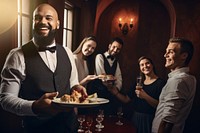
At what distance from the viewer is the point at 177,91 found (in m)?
1.20

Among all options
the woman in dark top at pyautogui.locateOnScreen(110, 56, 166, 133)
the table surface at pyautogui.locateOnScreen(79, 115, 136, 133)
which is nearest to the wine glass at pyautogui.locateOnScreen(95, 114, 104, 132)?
the table surface at pyautogui.locateOnScreen(79, 115, 136, 133)

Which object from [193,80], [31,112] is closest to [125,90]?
[193,80]

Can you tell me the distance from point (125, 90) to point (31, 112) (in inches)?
42.3

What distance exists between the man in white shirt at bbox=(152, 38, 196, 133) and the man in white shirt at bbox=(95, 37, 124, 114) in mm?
546

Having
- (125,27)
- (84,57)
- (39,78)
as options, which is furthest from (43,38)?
(125,27)

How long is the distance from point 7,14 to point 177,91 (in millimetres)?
1062

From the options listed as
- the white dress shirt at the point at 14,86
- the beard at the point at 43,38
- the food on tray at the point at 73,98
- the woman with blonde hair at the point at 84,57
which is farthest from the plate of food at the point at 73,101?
the woman with blonde hair at the point at 84,57

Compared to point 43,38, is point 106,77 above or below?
below

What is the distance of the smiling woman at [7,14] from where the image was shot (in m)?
1.17

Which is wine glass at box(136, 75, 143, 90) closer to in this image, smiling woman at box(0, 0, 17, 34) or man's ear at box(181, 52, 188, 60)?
man's ear at box(181, 52, 188, 60)

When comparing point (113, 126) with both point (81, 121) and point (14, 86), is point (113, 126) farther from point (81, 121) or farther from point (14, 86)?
point (14, 86)

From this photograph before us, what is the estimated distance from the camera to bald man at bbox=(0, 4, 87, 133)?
3.36 ft

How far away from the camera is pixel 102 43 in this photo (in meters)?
1.98

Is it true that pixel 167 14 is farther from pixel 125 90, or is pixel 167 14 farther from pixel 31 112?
pixel 31 112
